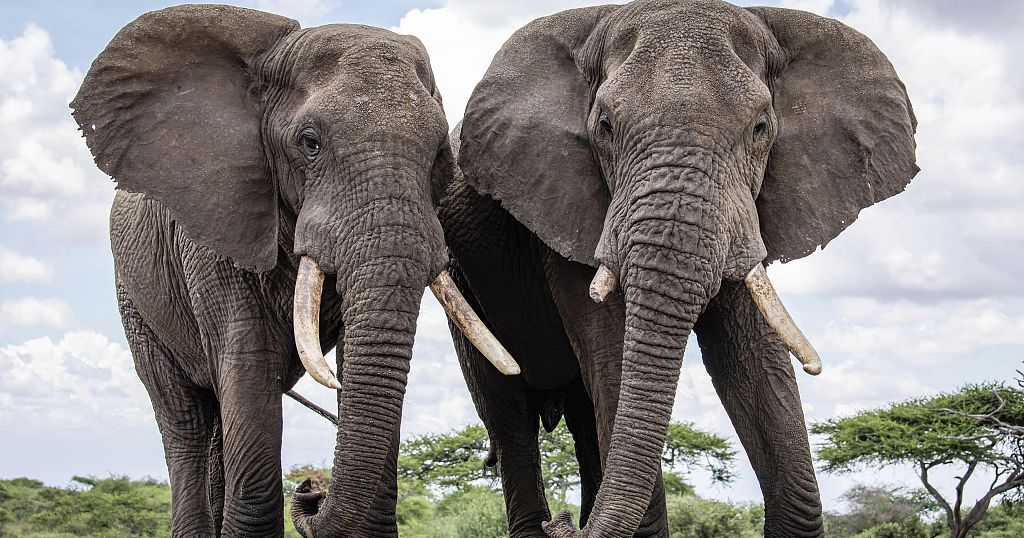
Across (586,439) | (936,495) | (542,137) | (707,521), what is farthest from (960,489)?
(542,137)

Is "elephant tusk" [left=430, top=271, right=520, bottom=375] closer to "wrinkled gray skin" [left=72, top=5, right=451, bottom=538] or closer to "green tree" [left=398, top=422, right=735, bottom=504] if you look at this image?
"wrinkled gray skin" [left=72, top=5, right=451, bottom=538]

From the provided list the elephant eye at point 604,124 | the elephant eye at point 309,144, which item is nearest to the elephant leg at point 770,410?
the elephant eye at point 604,124

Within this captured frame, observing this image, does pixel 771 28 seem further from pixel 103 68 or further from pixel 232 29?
pixel 103 68

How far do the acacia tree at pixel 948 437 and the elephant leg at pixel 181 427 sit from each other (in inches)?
349

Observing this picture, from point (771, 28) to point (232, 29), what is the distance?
280 centimetres

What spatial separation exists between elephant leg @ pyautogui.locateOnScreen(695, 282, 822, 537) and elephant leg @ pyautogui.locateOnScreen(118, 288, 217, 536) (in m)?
3.46

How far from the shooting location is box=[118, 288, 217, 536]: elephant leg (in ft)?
27.9

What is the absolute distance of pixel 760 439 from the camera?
23.0 feet

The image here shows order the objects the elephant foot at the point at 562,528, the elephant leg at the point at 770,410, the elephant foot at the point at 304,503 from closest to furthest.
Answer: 1. the elephant foot at the point at 562,528
2. the elephant leg at the point at 770,410
3. the elephant foot at the point at 304,503

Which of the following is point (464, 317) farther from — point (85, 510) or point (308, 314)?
point (85, 510)

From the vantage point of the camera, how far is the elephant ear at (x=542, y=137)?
678 centimetres

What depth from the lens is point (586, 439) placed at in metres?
9.39

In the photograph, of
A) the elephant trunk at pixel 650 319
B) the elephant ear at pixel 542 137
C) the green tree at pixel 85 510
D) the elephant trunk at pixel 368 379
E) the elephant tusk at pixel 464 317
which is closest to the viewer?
the elephant trunk at pixel 650 319

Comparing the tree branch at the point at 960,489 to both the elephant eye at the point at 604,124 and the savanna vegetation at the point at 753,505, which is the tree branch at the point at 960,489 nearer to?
the savanna vegetation at the point at 753,505
